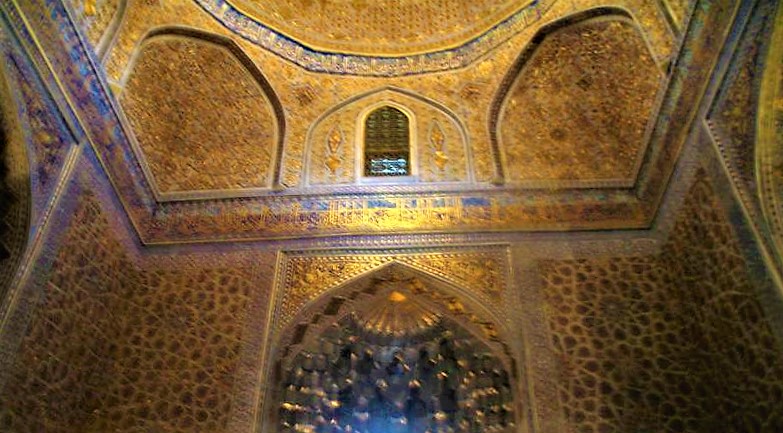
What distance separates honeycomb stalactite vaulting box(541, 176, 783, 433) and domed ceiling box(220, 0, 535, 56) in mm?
2457

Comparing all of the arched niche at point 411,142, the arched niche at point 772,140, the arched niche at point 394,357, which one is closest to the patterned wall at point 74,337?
the arched niche at point 394,357

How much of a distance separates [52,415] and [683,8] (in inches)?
190

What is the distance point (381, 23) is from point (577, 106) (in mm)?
2022

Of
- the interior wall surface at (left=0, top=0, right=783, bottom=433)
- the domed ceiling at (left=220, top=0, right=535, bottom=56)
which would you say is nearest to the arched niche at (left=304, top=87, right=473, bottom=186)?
the domed ceiling at (left=220, top=0, right=535, bottom=56)

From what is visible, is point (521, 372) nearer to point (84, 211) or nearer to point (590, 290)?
point (590, 290)

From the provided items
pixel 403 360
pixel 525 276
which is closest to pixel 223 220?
pixel 403 360

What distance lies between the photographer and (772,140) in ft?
12.0

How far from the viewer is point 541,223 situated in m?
5.01

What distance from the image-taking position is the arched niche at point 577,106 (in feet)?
16.2

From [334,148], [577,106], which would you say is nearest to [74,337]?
[334,148]

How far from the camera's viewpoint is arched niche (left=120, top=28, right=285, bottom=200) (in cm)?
505

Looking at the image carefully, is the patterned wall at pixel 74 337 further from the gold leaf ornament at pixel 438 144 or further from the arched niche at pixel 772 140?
the arched niche at pixel 772 140

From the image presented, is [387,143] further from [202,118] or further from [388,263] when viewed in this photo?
[202,118]

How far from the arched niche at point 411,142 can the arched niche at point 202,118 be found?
1.25 ft
